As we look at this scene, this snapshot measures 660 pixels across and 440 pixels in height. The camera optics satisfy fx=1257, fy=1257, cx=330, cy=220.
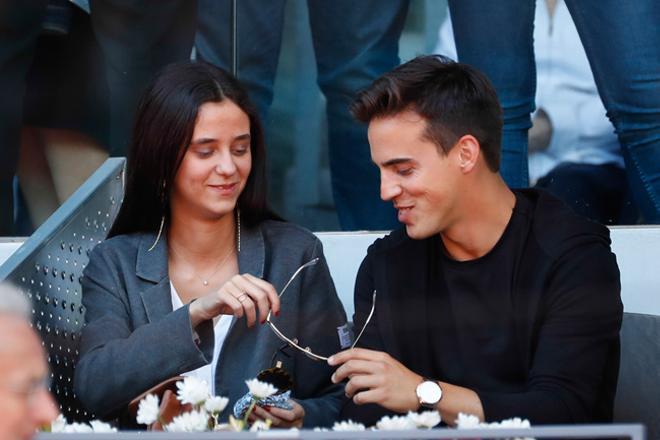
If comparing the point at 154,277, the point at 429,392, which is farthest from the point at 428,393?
the point at 154,277

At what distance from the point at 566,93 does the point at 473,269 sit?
168 centimetres

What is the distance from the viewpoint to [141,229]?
3.57 meters

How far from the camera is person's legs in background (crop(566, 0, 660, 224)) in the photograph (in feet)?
15.1

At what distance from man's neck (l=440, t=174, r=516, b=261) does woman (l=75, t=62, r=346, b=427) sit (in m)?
0.45

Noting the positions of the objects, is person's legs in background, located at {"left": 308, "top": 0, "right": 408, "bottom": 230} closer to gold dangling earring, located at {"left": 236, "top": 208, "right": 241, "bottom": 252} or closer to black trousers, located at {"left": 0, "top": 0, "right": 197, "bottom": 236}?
black trousers, located at {"left": 0, "top": 0, "right": 197, "bottom": 236}

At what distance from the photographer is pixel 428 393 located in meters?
2.79

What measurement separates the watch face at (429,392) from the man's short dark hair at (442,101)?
26.9 inches

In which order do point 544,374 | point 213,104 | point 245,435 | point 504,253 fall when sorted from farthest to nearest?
1. point 213,104
2. point 504,253
3. point 544,374
4. point 245,435

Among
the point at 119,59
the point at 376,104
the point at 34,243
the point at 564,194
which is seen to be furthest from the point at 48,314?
the point at 564,194

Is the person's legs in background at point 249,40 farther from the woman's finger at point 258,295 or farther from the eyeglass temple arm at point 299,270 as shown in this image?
the woman's finger at point 258,295

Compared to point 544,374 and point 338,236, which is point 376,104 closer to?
point 544,374

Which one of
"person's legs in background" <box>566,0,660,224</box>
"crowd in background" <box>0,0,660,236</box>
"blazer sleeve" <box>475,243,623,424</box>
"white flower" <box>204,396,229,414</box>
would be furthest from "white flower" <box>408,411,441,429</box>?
"person's legs in background" <box>566,0,660,224</box>

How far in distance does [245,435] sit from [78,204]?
2.02 metres

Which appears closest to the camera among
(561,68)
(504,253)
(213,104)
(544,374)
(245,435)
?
(245,435)
